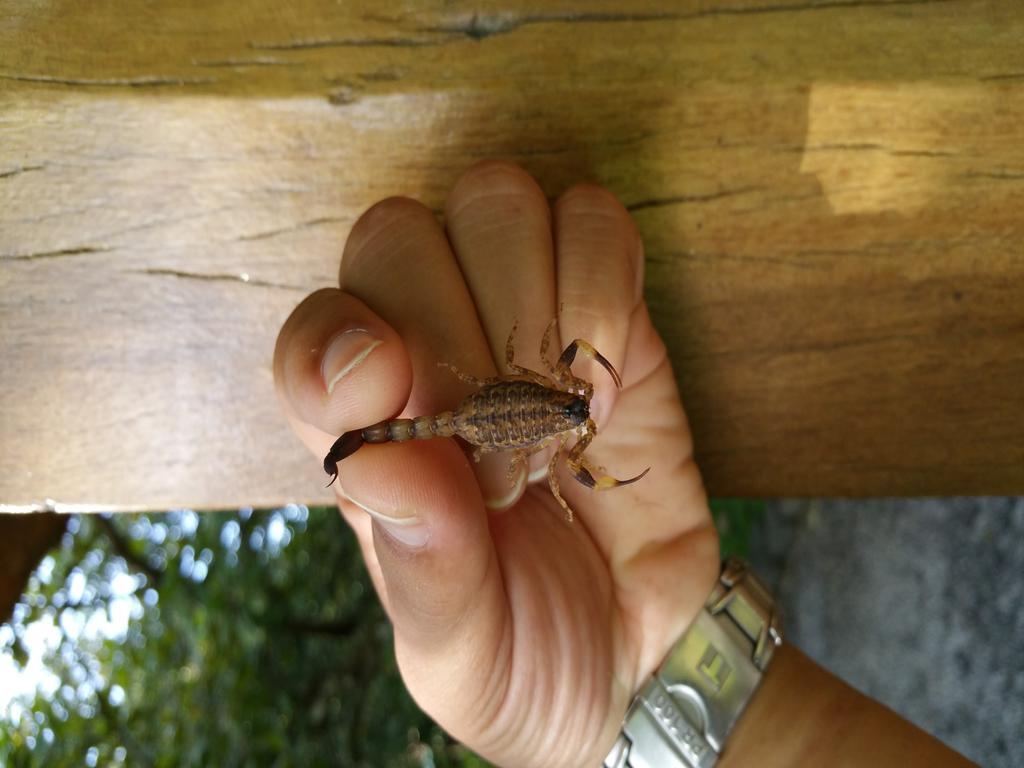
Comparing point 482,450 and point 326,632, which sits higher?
point 482,450

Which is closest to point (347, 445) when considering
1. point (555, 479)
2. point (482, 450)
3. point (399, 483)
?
point (399, 483)

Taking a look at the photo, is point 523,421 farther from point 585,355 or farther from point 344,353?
point 344,353

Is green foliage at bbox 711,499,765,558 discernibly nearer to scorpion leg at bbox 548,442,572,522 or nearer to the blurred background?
the blurred background

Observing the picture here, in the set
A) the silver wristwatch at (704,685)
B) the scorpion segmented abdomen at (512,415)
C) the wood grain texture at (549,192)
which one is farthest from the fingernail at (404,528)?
the silver wristwatch at (704,685)

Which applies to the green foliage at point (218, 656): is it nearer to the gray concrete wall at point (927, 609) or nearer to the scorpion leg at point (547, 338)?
the gray concrete wall at point (927, 609)

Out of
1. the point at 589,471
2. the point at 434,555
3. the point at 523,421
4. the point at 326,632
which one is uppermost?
the point at 434,555

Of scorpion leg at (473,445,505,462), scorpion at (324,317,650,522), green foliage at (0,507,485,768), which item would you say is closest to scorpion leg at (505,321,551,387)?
scorpion at (324,317,650,522)

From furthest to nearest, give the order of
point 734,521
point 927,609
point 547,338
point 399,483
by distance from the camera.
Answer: point 734,521
point 927,609
point 547,338
point 399,483
